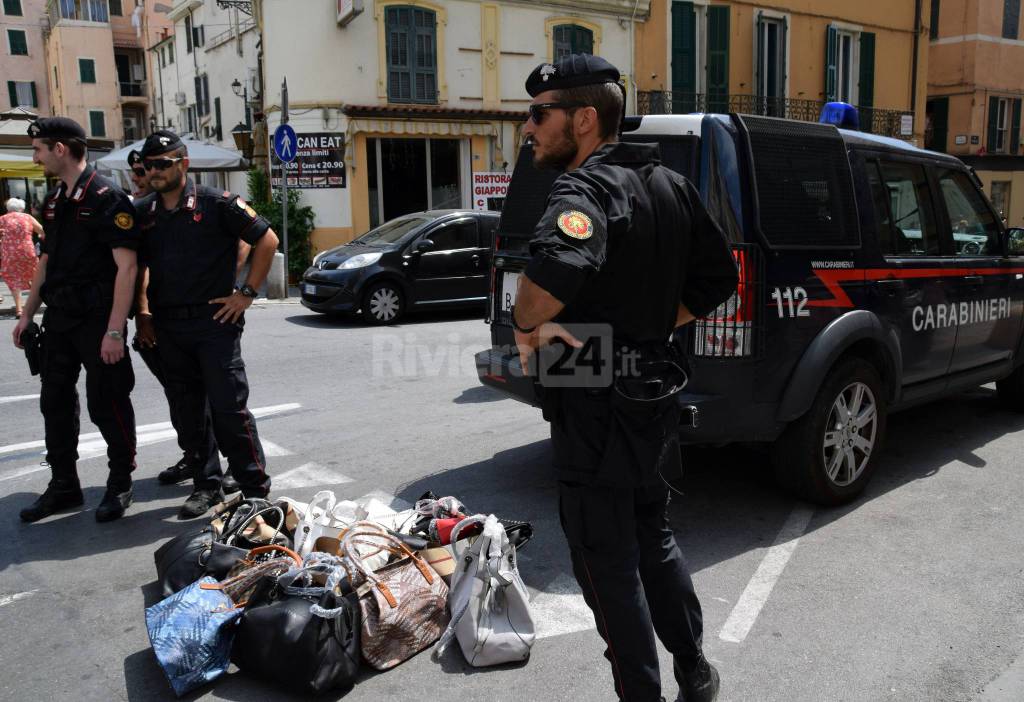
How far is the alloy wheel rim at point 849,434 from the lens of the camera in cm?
438

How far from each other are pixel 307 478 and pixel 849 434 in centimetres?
300

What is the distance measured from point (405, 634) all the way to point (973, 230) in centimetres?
439

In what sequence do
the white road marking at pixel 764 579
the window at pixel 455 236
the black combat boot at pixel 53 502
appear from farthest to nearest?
the window at pixel 455 236 < the black combat boot at pixel 53 502 < the white road marking at pixel 764 579

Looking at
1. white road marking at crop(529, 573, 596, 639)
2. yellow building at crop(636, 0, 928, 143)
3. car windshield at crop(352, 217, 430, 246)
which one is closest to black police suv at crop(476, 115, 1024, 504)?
white road marking at crop(529, 573, 596, 639)

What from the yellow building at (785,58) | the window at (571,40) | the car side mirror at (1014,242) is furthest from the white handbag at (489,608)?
the yellow building at (785,58)

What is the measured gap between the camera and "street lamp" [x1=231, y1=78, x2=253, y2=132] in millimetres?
22034

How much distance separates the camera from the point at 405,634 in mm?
3115

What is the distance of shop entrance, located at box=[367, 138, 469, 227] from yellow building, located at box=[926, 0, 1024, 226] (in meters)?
18.0

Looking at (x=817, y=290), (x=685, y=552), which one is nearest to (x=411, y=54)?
(x=817, y=290)

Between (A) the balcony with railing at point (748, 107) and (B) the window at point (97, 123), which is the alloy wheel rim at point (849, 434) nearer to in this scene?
(A) the balcony with railing at point (748, 107)

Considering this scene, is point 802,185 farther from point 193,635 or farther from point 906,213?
point 193,635

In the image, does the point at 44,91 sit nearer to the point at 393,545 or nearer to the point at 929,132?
the point at 929,132

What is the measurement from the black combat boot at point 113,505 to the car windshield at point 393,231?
27.2 feet

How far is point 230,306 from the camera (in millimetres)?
4289
